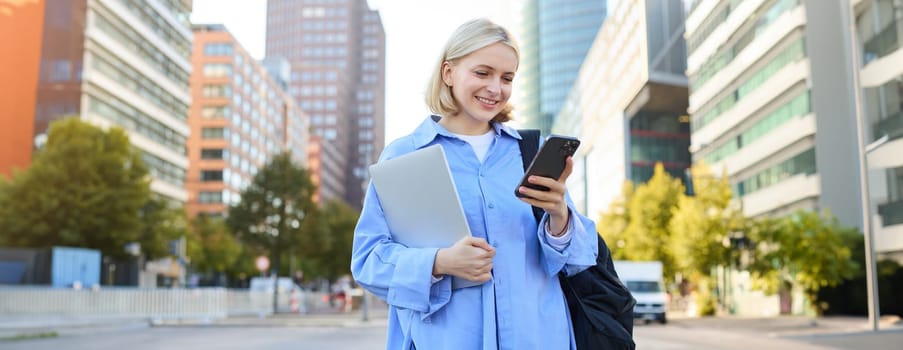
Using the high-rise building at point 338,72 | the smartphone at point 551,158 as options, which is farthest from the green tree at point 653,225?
the high-rise building at point 338,72

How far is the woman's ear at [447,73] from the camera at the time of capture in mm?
2254

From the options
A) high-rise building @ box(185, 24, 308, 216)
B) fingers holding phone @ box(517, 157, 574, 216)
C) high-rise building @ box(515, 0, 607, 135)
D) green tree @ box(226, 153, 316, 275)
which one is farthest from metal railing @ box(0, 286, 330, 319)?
high-rise building @ box(515, 0, 607, 135)

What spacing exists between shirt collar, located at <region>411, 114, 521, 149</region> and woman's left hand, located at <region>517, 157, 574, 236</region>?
1.03 ft

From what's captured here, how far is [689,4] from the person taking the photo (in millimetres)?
7016

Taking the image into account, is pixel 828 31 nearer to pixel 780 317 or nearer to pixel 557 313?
pixel 557 313

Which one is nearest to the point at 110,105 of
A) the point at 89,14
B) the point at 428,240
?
the point at 89,14

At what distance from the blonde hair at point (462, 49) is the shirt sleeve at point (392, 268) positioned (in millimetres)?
293

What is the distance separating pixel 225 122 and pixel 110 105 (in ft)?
115

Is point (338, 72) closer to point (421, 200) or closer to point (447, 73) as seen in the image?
point (447, 73)

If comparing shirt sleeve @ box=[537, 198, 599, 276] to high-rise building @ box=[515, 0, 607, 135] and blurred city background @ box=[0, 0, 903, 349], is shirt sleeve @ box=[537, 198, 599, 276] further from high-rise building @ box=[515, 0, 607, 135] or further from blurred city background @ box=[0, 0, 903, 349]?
high-rise building @ box=[515, 0, 607, 135]

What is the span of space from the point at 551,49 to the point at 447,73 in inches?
4585

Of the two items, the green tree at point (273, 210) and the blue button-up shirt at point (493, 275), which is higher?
the green tree at point (273, 210)

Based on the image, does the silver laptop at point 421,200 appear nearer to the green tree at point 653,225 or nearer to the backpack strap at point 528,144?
the backpack strap at point 528,144

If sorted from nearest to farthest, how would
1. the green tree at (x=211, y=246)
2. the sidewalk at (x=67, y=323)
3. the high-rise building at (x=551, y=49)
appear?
the sidewalk at (x=67, y=323) → the green tree at (x=211, y=246) → the high-rise building at (x=551, y=49)
